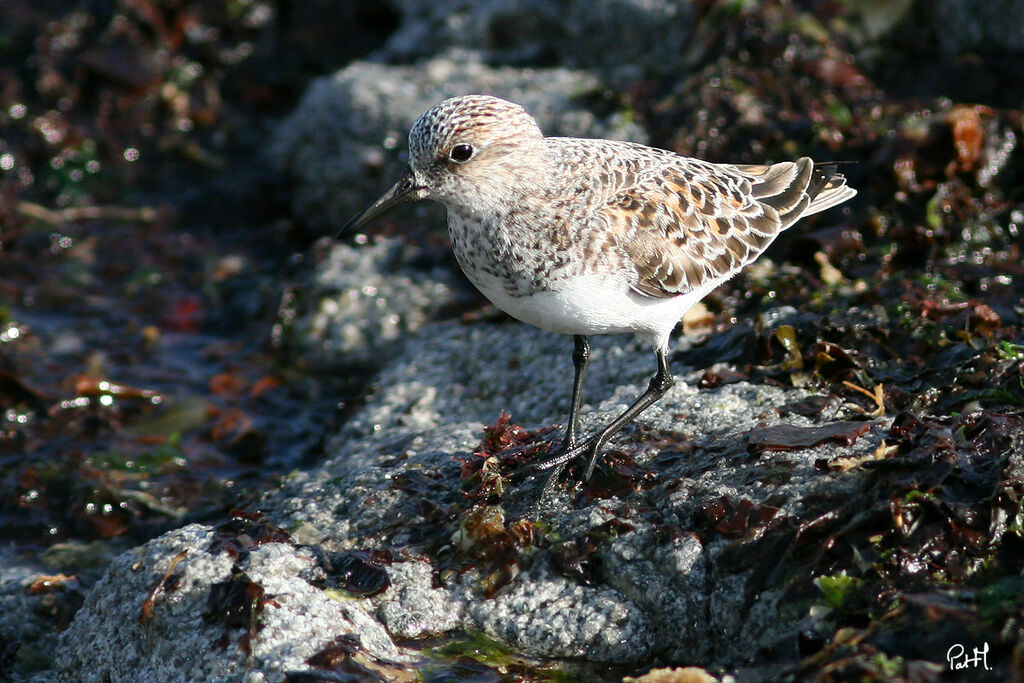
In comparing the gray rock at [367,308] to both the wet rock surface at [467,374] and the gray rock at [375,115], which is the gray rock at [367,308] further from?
the gray rock at [375,115]

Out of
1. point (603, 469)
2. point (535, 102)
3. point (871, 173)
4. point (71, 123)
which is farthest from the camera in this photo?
point (71, 123)

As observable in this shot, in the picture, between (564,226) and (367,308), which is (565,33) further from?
(564,226)

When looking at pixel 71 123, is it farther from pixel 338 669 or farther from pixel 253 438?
pixel 338 669

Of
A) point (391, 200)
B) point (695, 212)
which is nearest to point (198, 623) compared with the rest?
point (391, 200)

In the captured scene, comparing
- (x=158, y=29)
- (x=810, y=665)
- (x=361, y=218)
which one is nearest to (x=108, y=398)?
(x=361, y=218)

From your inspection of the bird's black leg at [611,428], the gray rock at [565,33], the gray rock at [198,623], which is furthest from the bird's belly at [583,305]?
the gray rock at [565,33]
